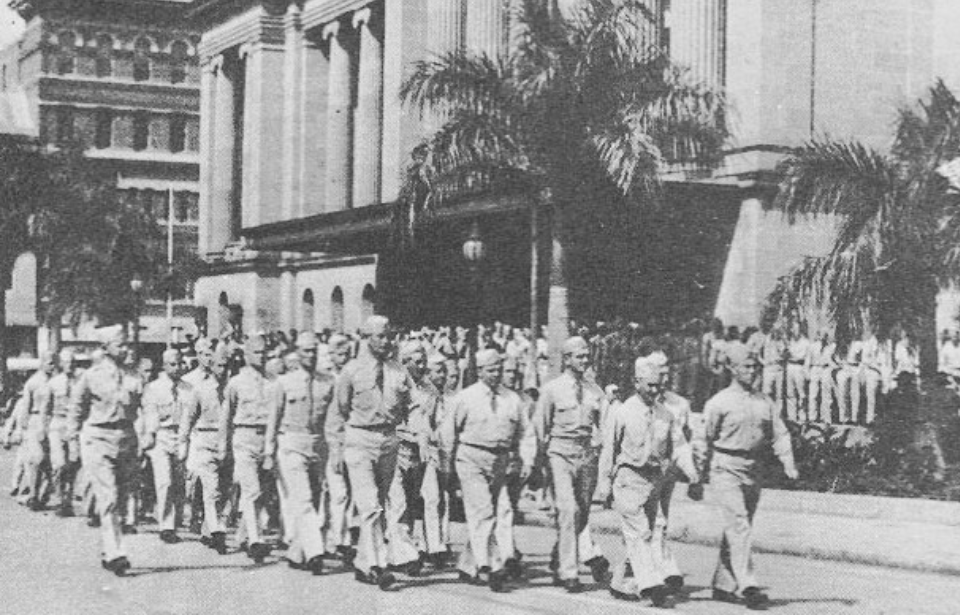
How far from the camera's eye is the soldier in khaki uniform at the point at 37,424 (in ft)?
62.1

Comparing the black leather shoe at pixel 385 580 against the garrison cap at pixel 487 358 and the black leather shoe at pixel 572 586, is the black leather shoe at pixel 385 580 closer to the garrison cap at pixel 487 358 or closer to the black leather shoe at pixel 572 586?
the black leather shoe at pixel 572 586

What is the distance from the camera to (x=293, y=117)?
189 feet

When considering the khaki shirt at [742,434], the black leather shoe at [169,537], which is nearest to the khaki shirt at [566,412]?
the khaki shirt at [742,434]

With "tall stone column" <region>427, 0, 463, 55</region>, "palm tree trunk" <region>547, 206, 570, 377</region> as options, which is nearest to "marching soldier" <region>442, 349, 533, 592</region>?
"palm tree trunk" <region>547, 206, 570, 377</region>

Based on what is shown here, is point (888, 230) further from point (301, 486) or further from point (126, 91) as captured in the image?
point (126, 91)

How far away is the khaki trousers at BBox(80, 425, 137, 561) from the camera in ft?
40.7

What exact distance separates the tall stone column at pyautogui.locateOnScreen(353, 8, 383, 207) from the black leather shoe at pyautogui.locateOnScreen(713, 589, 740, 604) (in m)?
39.9

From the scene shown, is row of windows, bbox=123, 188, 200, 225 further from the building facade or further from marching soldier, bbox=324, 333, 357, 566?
marching soldier, bbox=324, 333, 357, 566

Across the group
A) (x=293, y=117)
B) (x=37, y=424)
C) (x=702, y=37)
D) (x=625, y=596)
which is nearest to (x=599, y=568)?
(x=625, y=596)

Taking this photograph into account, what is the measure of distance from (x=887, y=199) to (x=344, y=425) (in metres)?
9.18

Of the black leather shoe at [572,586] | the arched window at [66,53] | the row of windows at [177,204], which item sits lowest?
the black leather shoe at [572,586]

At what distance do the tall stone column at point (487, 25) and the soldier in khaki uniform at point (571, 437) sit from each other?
28003 millimetres

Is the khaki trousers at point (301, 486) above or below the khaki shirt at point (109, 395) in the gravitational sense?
below

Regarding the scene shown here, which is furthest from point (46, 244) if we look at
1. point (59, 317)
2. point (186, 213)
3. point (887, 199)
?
point (887, 199)
